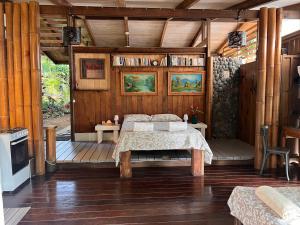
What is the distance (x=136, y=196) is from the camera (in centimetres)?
317

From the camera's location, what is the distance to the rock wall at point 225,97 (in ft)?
20.4

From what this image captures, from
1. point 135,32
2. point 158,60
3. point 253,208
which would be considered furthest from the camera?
point 135,32

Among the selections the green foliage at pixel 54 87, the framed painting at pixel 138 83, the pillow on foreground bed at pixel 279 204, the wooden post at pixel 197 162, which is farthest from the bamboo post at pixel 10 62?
the green foliage at pixel 54 87

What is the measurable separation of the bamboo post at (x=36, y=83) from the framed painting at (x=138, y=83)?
2404 mm

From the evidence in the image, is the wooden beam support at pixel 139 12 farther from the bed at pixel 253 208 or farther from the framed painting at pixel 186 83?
the bed at pixel 253 208

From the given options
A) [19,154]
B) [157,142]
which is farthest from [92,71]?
[157,142]

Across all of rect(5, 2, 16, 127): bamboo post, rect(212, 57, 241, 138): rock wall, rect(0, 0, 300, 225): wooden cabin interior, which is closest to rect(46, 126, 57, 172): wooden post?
rect(0, 0, 300, 225): wooden cabin interior

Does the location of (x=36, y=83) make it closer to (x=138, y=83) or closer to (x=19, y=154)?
(x=19, y=154)

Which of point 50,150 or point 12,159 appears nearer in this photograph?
point 12,159

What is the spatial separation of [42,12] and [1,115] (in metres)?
1.85

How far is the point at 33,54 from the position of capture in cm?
381

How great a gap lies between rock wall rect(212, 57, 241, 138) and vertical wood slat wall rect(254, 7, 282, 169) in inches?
80.9

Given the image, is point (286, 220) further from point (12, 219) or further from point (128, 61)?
point (128, 61)

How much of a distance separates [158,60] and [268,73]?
2712mm
